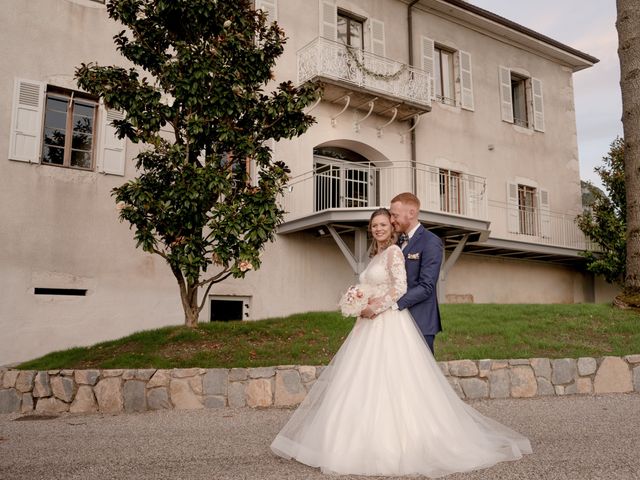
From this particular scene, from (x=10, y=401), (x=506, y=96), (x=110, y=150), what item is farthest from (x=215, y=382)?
(x=506, y=96)

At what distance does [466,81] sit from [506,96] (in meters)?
1.77

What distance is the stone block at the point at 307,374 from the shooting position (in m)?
7.08

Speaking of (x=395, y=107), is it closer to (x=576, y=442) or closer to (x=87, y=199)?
(x=87, y=199)

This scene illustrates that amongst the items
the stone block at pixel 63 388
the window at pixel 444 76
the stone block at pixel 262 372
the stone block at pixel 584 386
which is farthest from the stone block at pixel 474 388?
the window at pixel 444 76

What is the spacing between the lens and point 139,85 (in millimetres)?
8430

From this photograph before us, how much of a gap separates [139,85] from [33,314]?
192 inches

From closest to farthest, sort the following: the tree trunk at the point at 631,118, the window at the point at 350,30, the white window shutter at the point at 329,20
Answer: the tree trunk at the point at 631,118 < the white window shutter at the point at 329,20 < the window at the point at 350,30

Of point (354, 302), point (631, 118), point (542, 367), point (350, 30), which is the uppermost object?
point (350, 30)

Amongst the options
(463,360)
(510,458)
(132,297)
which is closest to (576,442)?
(510,458)

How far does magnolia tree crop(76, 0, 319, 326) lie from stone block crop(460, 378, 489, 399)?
10.6ft

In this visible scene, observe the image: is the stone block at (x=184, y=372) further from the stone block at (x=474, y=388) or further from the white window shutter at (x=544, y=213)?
the white window shutter at (x=544, y=213)

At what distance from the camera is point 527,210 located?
1795 centimetres

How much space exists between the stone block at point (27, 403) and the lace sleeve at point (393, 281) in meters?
5.27

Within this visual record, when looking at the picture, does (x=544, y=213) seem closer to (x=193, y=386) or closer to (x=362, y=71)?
(x=362, y=71)
